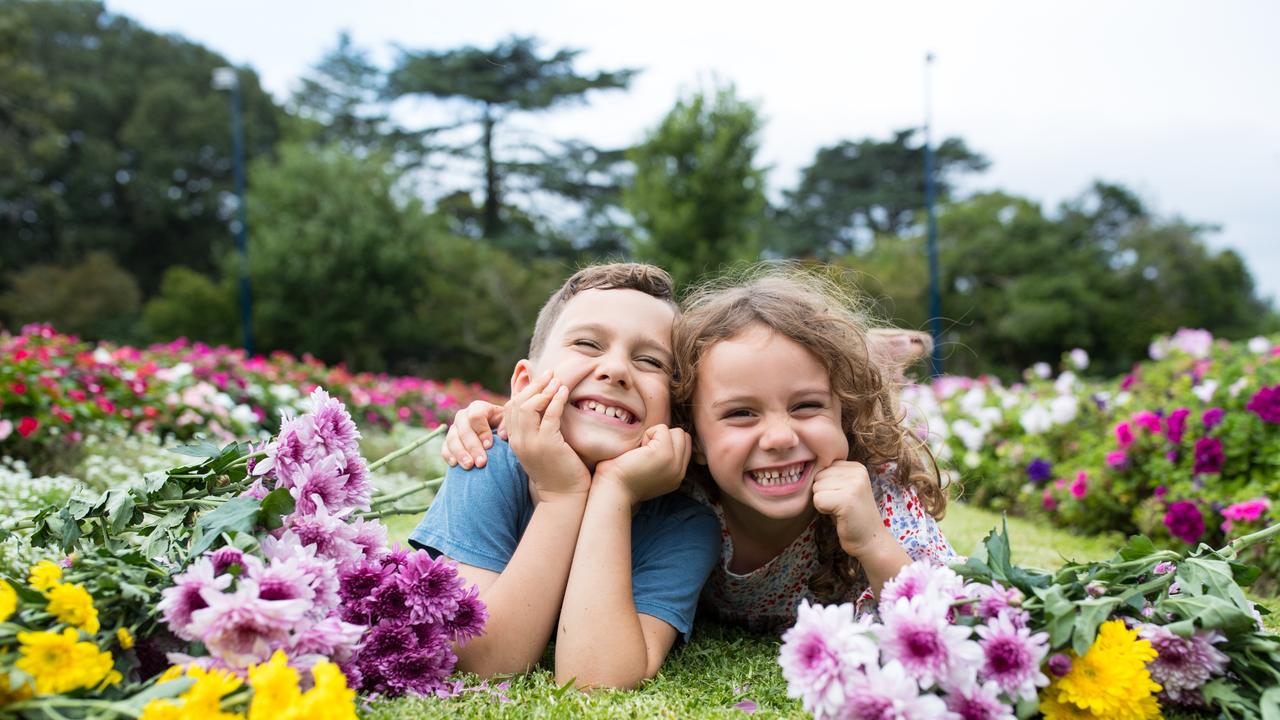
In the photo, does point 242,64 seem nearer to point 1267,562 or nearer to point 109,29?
point 109,29

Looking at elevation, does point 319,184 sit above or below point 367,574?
above

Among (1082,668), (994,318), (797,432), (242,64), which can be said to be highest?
(242,64)

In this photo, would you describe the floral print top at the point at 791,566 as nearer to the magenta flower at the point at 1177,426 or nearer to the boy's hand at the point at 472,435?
the boy's hand at the point at 472,435

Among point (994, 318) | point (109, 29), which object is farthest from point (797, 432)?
point (109, 29)

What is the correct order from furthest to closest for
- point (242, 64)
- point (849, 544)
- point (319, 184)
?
point (242, 64)
point (319, 184)
point (849, 544)

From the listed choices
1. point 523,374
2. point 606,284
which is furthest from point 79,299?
point 606,284

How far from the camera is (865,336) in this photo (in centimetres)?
252

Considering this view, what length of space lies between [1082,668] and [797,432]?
2.65 ft

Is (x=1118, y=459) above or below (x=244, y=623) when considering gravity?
below

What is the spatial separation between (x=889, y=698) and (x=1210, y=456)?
11.0 feet

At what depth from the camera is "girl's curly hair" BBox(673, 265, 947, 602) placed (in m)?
2.34

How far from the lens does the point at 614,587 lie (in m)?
2.04

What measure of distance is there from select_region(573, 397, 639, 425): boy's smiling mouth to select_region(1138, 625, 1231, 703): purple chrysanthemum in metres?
1.21

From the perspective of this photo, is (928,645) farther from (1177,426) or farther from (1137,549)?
(1177,426)
